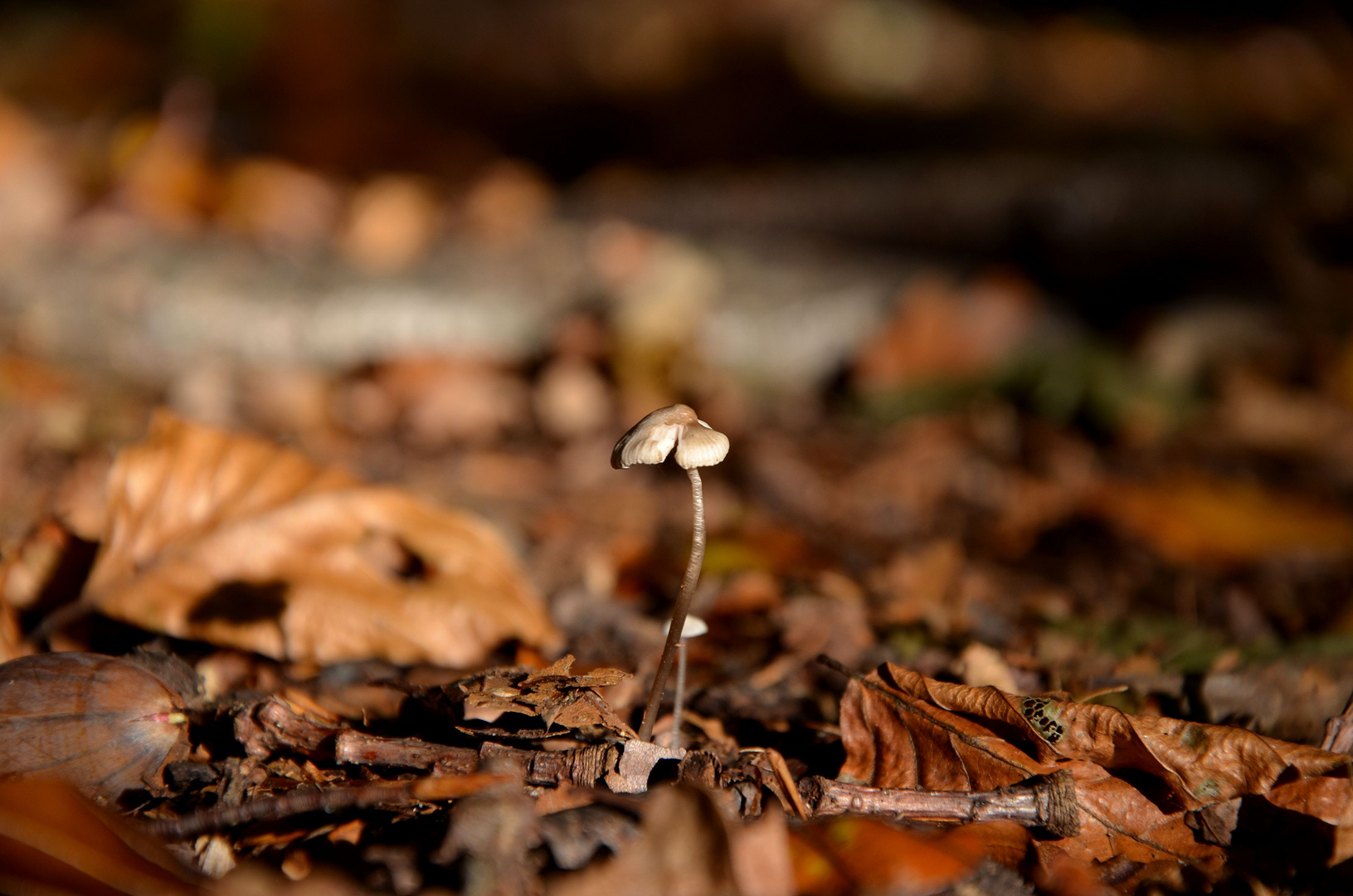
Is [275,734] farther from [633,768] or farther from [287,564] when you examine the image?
[633,768]

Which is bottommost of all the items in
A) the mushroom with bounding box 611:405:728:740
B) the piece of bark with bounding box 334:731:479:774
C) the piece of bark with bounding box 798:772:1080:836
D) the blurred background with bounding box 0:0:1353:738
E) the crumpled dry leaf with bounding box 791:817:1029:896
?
the crumpled dry leaf with bounding box 791:817:1029:896

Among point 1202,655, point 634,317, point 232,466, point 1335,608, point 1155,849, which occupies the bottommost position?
point 1155,849

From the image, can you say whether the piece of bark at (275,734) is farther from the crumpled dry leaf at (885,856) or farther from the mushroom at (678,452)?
the crumpled dry leaf at (885,856)

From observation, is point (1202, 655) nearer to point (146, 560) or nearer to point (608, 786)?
point (608, 786)

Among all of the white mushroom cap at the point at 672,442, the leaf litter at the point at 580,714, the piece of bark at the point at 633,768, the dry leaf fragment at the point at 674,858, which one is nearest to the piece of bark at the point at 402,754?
the leaf litter at the point at 580,714

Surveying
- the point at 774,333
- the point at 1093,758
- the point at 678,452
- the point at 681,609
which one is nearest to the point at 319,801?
the point at 681,609

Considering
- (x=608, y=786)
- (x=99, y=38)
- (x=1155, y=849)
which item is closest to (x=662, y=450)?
(x=608, y=786)

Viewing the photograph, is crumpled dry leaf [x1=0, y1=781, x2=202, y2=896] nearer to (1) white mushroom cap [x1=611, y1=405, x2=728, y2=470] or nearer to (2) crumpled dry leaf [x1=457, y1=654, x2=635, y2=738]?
(2) crumpled dry leaf [x1=457, y1=654, x2=635, y2=738]

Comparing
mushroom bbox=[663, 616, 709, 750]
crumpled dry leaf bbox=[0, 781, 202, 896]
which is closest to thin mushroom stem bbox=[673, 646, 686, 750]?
mushroom bbox=[663, 616, 709, 750]
